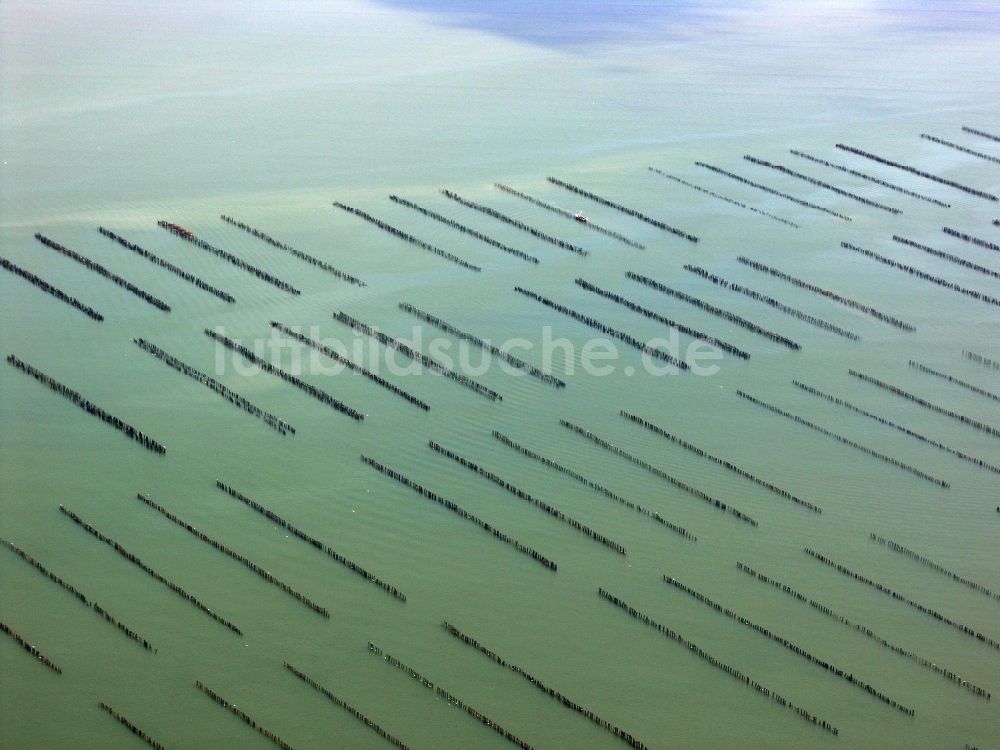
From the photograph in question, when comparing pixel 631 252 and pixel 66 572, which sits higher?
pixel 631 252

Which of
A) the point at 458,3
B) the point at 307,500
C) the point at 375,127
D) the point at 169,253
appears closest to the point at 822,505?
the point at 307,500

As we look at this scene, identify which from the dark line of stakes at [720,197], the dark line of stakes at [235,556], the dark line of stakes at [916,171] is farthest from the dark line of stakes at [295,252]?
the dark line of stakes at [916,171]

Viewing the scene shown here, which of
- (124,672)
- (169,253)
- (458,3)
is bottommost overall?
(124,672)

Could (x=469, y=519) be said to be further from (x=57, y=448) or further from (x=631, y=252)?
(x=631, y=252)

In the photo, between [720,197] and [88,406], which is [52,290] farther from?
[720,197]

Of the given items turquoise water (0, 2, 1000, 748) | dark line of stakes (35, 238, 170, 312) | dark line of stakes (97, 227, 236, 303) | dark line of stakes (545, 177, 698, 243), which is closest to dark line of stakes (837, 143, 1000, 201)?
turquoise water (0, 2, 1000, 748)

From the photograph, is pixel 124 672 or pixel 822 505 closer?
pixel 124 672

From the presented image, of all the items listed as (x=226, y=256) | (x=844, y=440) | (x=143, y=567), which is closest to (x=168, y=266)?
(x=226, y=256)

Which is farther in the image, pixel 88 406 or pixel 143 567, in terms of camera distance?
pixel 88 406
